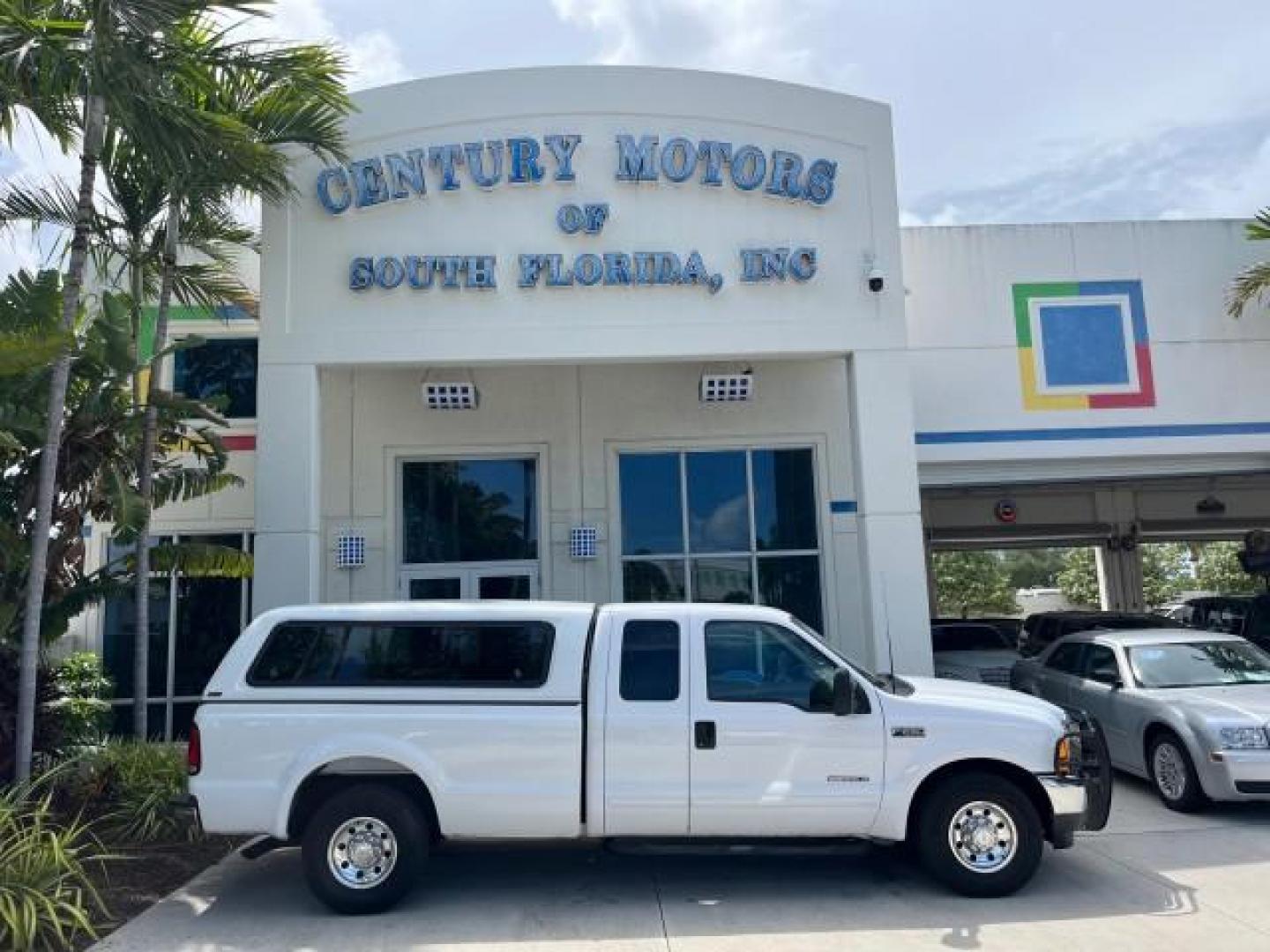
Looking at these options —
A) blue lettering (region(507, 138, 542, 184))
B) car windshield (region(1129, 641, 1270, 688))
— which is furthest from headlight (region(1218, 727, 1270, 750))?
blue lettering (region(507, 138, 542, 184))

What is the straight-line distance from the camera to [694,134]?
1182 cm

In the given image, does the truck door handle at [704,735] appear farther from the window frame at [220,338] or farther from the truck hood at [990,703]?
the window frame at [220,338]

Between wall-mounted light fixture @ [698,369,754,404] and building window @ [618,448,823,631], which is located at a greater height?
wall-mounted light fixture @ [698,369,754,404]

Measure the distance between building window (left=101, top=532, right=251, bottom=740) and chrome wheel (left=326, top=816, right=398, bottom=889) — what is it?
778 centimetres

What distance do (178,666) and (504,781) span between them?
8.83 m

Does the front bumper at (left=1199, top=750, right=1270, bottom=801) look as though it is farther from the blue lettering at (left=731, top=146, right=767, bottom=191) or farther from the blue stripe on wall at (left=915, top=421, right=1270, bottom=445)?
the blue lettering at (left=731, top=146, right=767, bottom=191)

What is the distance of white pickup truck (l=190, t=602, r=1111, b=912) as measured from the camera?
6.40 meters

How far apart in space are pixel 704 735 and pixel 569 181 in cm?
729

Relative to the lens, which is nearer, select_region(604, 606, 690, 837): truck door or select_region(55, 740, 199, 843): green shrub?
select_region(604, 606, 690, 837): truck door

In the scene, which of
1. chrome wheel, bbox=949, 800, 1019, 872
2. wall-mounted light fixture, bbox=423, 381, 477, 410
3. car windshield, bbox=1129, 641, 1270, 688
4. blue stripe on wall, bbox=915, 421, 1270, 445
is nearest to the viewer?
chrome wheel, bbox=949, 800, 1019, 872

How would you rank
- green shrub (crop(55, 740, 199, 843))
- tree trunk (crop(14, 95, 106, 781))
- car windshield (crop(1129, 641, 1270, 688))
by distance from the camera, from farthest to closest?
car windshield (crop(1129, 641, 1270, 688)) → green shrub (crop(55, 740, 199, 843)) → tree trunk (crop(14, 95, 106, 781))

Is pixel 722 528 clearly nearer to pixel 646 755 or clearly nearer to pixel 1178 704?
pixel 1178 704

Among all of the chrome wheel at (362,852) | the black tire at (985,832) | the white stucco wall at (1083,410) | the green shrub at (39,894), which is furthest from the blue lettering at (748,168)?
the green shrub at (39,894)

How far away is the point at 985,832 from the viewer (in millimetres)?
6480
